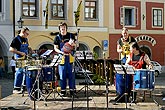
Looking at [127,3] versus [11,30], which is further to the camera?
[127,3]

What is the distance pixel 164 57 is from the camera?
3316cm

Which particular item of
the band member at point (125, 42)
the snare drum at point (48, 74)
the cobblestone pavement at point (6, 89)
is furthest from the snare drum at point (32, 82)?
the cobblestone pavement at point (6, 89)

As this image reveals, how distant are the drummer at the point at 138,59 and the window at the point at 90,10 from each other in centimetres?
2024

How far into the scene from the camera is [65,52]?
9.56m

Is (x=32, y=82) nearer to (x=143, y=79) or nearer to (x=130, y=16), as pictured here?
(x=143, y=79)

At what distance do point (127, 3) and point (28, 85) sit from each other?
22999 mm

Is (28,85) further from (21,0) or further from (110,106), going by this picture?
(21,0)

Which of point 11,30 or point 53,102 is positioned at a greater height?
point 11,30

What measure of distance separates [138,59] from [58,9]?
20.1 meters

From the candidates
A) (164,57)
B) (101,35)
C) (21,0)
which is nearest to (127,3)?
(101,35)

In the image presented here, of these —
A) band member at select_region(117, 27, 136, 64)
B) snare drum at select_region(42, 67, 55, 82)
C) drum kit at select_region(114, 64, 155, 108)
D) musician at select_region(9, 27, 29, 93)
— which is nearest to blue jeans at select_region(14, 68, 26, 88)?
musician at select_region(9, 27, 29, 93)

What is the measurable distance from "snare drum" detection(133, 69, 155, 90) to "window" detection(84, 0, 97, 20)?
20.9 meters

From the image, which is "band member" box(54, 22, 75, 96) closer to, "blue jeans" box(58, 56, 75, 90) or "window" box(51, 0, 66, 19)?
"blue jeans" box(58, 56, 75, 90)

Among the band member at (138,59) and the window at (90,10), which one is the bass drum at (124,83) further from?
the window at (90,10)
